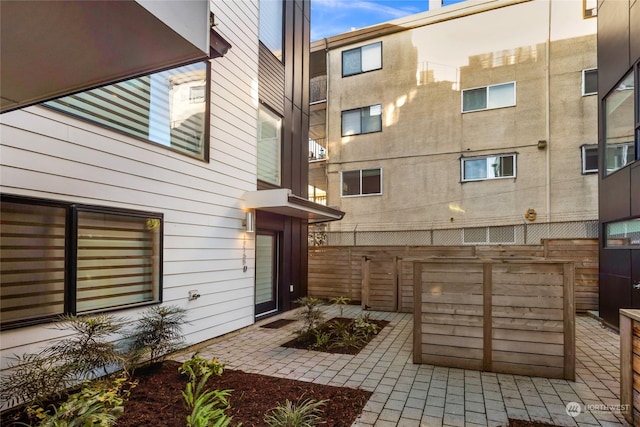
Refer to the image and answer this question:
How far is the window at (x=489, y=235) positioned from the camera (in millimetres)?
10117

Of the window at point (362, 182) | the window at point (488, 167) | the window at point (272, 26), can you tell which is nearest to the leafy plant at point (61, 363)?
the window at point (272, 26)

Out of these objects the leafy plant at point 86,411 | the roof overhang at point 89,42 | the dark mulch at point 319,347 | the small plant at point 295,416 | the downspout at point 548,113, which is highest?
the downspout at point 548,113

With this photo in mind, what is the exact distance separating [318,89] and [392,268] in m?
8.46

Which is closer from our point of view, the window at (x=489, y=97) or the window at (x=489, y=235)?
the window at (x=489, y=235)

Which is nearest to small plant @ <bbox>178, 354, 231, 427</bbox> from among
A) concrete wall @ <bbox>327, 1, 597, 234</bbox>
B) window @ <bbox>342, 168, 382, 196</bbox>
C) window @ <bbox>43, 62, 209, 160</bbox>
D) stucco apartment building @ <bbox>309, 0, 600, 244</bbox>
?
window @ <bbox>43, 62, 209, 160</bbox>

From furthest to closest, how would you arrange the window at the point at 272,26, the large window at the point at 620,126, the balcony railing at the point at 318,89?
the balcony railing at the point at 318,89, the window at the point at 272,26, the large window at the point at 620,126

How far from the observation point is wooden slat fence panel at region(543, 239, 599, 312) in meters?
7.31

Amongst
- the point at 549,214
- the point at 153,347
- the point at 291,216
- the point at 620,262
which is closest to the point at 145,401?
the point at 153,347

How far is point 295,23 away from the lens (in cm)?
818

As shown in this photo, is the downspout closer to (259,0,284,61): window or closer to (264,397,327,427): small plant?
(259,0,284,61): window

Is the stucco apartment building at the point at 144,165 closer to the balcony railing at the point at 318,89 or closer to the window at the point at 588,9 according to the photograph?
the balcony railing at the point at 318,89

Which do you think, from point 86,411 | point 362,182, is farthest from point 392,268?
point 86,411

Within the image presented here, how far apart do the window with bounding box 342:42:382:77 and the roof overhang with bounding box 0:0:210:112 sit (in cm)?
1146

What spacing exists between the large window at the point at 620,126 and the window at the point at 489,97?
4.21 meters
